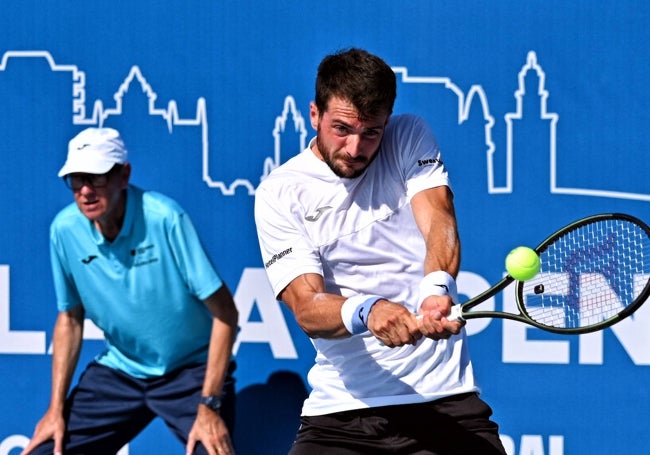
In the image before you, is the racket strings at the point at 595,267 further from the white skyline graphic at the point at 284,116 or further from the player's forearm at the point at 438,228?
the player's forearm at the point at 438,228

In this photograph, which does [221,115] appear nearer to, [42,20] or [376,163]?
[42,20]

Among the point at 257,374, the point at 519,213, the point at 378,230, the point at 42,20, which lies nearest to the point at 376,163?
the point at 378,230

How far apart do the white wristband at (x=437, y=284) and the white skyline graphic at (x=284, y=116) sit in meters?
1.77

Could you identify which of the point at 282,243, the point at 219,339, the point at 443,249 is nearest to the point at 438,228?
the point at 443,249

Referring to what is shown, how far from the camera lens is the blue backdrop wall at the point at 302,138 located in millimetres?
5004

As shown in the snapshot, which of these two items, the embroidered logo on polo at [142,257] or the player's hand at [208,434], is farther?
the embroidered logo on polo at [142,257]

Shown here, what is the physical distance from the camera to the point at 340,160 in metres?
3.62

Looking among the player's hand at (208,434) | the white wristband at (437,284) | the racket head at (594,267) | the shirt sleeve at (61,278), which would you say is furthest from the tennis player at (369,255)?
the shirt sleeve at (61,278)

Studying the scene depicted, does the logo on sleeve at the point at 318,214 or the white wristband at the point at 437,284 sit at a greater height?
the logo on sleeve at the point at 318,214

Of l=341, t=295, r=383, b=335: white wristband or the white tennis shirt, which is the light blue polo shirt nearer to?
the white tennis shirt

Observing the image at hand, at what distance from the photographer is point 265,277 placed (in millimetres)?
5242

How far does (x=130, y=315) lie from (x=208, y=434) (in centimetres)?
58

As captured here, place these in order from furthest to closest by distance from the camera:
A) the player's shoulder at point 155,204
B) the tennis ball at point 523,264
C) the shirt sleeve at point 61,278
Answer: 1. the shirt sleeve at point 61,278
2. the player's shoulder at point 155,204
3. the tennis ball at point 523,264

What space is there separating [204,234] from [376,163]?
168cm
